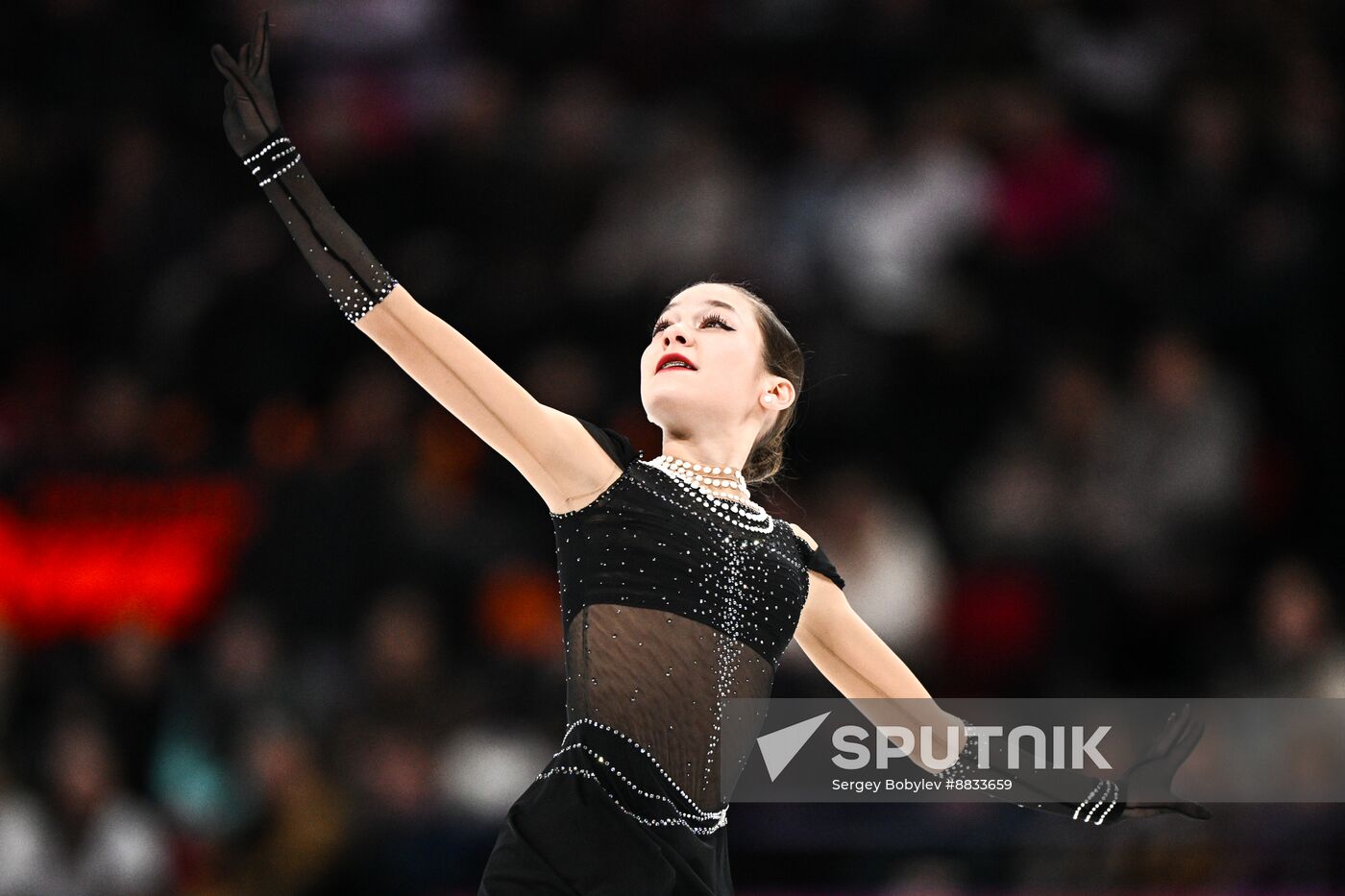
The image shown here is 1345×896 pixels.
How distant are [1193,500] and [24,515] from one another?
5169 millimetres

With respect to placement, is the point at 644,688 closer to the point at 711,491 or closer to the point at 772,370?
the point at 711,491

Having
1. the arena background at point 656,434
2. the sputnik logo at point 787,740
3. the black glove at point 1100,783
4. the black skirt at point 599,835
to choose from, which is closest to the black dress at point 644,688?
the black skirt at point 599,835

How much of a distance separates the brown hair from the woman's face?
0.04m

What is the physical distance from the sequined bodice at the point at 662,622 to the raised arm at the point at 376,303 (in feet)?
0.60

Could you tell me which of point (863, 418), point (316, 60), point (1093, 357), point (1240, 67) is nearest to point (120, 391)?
point (316, 60)

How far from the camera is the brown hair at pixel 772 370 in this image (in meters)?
3.72

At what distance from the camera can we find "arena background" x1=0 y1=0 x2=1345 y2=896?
6.77m

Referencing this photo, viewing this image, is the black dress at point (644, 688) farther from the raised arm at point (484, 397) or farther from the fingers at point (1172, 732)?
the fingers at point (1172, 732)

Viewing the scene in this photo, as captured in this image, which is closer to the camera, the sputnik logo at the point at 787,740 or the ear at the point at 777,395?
the ear at the point at 777,395

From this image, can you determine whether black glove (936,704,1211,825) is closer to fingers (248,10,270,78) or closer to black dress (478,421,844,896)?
black dress (478,421,844,896)

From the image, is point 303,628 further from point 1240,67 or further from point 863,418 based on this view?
point 1240,67

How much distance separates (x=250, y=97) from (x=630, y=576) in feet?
3.69

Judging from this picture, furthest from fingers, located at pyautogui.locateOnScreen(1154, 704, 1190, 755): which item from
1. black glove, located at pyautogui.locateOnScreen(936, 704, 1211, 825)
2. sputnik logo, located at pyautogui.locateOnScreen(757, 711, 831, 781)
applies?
sputnik logo, located at pyautogui.locateOnScreen(757, 711, 831, 781)

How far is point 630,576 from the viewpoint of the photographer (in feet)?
10.7
